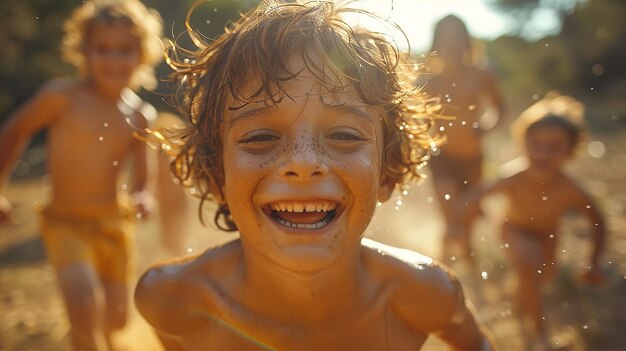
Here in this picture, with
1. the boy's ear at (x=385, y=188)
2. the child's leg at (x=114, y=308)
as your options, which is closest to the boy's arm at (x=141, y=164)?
the child's leg at (x=114, y=308)

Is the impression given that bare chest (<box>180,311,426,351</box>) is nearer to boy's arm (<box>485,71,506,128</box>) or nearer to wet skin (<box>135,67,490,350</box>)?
wet skin (<box>135,67,490,350</box>)

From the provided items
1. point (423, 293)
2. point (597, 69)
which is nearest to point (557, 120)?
point (423, 293)

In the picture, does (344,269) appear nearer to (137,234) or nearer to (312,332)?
(312,332)

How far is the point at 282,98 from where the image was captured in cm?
169

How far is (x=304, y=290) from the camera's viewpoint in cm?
192

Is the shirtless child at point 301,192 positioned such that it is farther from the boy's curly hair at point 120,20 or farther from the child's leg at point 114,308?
the boy's curly hair at point 120,20

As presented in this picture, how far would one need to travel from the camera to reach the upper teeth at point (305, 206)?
1.69 meters

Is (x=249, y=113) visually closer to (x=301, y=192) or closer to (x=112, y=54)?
(x=301, y=192)

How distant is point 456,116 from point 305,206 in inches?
136

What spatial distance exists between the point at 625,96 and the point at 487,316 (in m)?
15.8

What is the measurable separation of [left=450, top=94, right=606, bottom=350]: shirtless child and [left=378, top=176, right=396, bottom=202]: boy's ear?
1.72 metres

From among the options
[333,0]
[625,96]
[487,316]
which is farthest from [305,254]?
[625,96]

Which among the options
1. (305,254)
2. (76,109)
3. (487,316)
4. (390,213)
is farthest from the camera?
(390,213)

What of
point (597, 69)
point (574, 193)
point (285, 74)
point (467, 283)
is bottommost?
point (597, 69)
